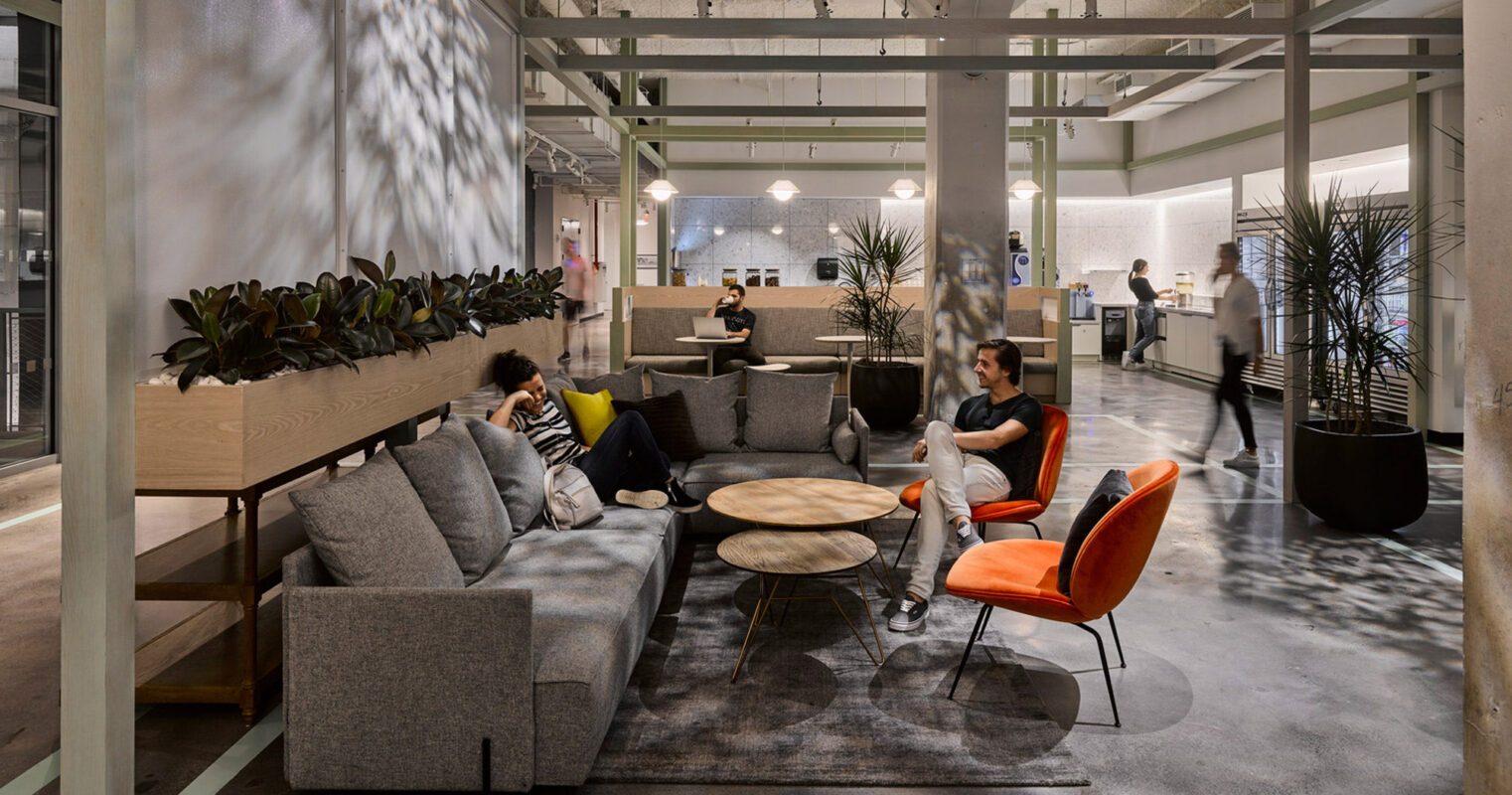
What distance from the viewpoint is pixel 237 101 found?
330cm

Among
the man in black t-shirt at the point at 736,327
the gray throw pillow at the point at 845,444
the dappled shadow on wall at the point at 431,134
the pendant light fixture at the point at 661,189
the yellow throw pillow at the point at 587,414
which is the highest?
the pendant light fixture at the point at 661,189

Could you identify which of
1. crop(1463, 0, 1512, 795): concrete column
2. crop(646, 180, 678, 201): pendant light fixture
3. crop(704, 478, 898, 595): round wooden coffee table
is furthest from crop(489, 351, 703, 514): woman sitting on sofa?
crop(646, 180, 678, 201): pendant light fixture

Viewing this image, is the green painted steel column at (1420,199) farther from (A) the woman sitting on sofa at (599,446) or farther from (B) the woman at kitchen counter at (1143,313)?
(A) the woman sitting on sofa at (599,446)

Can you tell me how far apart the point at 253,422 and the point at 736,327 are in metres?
7.82

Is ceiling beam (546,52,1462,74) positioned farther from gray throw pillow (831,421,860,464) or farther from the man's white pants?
the man's white pants

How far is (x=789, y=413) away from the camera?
5.88 meters

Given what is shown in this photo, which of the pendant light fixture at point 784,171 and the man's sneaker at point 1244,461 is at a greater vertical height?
the pendant light fixture at point 784,171

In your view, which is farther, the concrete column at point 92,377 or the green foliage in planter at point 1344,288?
the green foliage in planter at point 1344,288

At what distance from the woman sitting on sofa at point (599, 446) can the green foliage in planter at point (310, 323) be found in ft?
1.08

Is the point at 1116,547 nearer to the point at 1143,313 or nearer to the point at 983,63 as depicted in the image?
the point at 983,63

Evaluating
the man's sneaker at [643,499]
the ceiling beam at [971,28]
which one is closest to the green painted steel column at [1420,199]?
the ceiling beam at [971,28]

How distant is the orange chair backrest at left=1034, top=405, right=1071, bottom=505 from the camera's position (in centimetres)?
457

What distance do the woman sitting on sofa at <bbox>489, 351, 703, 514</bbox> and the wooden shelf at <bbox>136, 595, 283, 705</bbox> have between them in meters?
1.42

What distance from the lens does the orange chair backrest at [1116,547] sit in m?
3.06
